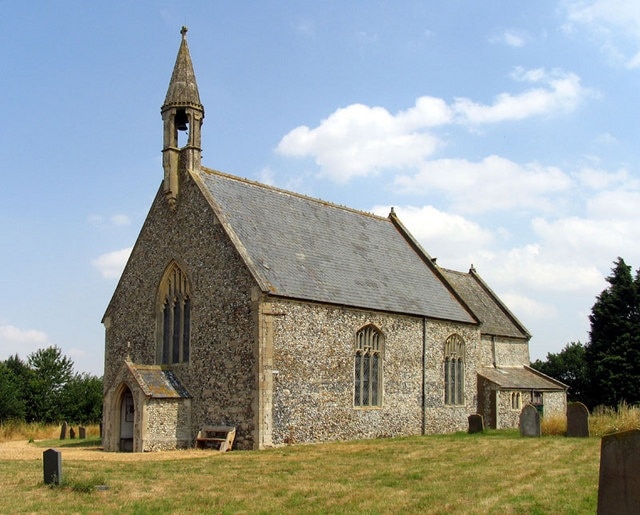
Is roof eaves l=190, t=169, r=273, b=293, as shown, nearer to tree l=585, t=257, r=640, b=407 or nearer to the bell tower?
the bell tower

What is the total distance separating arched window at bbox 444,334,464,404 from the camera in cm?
3098

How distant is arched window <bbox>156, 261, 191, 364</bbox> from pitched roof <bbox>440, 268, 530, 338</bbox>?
618 inches

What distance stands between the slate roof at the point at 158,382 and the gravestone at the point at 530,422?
37.7 feet

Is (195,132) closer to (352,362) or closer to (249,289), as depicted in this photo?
(249,289)

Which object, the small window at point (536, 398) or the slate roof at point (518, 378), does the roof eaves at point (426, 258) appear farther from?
the small window at point (536, 398)

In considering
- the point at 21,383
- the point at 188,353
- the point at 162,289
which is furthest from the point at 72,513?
the point at 21,383

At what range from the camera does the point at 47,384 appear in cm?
4731

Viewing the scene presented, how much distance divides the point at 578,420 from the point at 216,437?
11.8 m

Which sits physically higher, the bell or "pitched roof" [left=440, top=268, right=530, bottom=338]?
the bell

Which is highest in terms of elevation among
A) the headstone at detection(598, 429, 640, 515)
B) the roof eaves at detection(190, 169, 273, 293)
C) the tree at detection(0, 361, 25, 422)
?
the roof eaves at detection(190, 169, 273, 293)

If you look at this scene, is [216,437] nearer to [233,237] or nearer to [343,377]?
[343,377]

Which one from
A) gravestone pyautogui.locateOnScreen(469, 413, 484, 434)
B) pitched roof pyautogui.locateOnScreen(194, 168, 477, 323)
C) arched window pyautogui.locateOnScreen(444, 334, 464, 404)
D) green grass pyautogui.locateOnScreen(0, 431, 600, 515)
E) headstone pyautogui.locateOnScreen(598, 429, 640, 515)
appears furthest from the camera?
arched window pyautogui.locateOnScreen(444, 334, 464, 404)

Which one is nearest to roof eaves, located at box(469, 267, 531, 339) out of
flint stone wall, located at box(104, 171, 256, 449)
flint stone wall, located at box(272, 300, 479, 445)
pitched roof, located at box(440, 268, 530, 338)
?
pitched roof, located at box(440, 268, 530, 338)

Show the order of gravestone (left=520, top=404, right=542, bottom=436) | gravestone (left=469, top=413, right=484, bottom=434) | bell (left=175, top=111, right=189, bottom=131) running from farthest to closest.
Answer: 1. bell (left=175, top=111, right=189, bottom=131)
2. gravestone (left=469, top=413, right=484, bottom=434)
3. gravestone (left=520, top=404, right=542, bottom=436)
